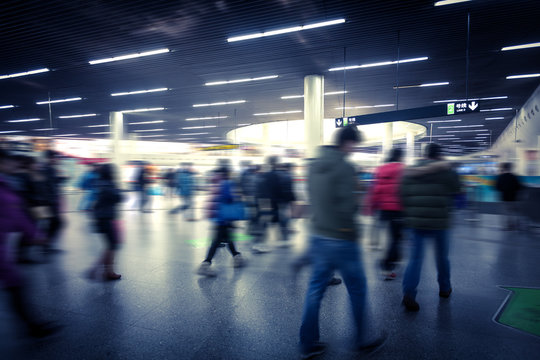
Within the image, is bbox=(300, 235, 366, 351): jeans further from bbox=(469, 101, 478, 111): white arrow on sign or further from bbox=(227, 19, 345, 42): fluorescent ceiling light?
bbox=(469, 101, 478, 111): white arrow on sign

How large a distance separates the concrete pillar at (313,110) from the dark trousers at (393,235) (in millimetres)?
6771

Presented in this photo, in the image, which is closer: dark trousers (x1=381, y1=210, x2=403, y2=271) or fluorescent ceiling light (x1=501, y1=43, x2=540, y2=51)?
dark trousers (x1=381, y1=210, x2=403, y2=271)

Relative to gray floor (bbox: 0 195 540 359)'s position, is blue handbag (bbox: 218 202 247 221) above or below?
above

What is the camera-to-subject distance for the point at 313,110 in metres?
10.9

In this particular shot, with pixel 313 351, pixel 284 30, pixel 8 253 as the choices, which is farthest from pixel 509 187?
pixel 8 253

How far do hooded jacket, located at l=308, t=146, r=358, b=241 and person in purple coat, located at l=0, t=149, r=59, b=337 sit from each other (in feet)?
7.95

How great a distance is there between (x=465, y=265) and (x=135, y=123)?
22.2m

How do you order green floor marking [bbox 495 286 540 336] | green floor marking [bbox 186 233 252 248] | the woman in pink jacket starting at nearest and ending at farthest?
green floor marking [bbox 495 286 540 336] → the woman in pink jacket → green floor marking [bbox 186 233 252 248]

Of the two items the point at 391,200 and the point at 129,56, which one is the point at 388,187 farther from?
the point at 129,56

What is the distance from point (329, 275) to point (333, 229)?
1.17 ft

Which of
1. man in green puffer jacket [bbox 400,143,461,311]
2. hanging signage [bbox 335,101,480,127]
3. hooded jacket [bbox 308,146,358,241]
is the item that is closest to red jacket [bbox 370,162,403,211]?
man in green puffer jacket [bbox 400,143,461,311]

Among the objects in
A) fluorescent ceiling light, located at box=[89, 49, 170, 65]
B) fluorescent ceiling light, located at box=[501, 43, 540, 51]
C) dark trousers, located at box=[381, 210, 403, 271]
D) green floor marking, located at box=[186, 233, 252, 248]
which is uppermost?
fluorescent ceiling light, located at box=[89, 49, 170, 65]

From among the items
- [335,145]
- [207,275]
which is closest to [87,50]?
[207,275]

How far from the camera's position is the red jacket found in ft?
11.8
